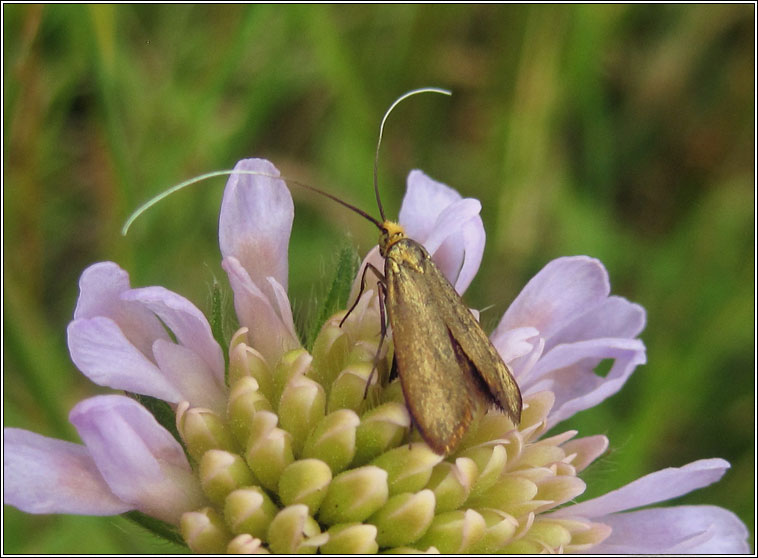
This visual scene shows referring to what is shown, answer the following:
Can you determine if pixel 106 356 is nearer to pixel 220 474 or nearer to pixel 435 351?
pixel 220 474

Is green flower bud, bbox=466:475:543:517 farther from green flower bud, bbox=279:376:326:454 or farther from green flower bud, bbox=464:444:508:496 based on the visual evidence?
green flower bud, bbox=279:376:326:454

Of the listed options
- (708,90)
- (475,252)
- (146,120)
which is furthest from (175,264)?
(708,90)

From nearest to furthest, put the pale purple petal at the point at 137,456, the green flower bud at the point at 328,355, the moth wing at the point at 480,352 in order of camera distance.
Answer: the pale purple petal at the point at 137,456 < the moth wing at the point at 480,352 < the green flower bud at the point at 328,355

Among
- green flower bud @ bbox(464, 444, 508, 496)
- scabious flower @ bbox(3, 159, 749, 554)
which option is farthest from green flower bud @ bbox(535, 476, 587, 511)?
green flower bud @ bbox(464, 444, 508, 496)

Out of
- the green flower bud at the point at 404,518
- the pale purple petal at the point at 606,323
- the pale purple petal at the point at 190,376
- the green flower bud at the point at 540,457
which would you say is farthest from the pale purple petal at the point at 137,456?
the pale purple petal at the point at 606,323

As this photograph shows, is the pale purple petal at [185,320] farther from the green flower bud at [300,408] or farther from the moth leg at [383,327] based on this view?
the moth leg at [383,327]

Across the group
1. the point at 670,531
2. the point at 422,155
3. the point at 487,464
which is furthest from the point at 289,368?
the point at 422,155
